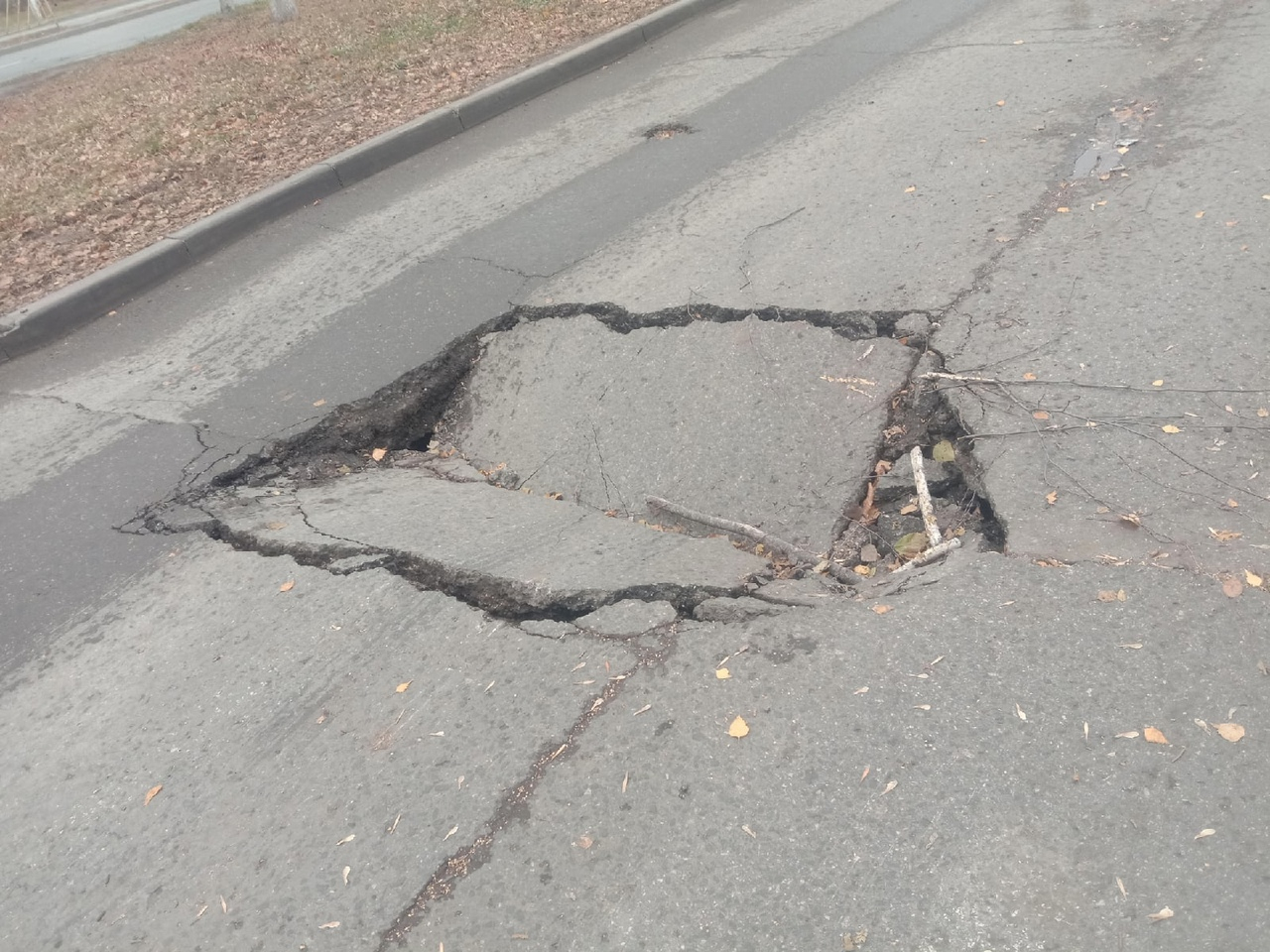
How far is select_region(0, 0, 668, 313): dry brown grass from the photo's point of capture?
7699 millimetres

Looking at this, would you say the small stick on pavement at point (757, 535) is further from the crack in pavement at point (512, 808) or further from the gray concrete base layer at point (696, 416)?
the crack in pavement at point (512, 808)

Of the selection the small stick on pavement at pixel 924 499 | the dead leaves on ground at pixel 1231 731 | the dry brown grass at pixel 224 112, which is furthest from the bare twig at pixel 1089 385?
the dry brown grass at pixel 224 112

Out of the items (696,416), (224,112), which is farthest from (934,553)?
(224,112)

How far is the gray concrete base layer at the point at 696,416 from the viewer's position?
13.0 ft

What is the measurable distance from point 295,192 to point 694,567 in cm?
564

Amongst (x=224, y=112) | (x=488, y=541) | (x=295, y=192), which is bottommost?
(x=488, y=541)

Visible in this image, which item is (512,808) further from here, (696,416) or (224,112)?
(224,112)

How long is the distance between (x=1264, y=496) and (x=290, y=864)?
10.2 feet

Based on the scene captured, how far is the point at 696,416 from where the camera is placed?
171 inches

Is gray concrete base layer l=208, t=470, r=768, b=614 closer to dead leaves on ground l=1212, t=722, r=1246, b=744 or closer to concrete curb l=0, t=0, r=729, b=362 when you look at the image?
dead leaves on ground l=1212, t=722, r=1246, b=744

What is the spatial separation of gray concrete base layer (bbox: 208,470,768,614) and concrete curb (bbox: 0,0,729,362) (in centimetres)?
304

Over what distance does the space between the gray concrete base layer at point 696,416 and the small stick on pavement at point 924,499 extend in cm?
19

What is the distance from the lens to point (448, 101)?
889cm

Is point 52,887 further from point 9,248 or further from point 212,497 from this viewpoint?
point 9,248
